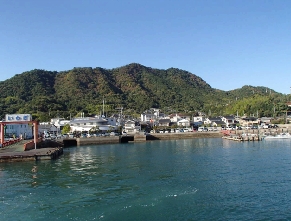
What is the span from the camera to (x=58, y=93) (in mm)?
132875

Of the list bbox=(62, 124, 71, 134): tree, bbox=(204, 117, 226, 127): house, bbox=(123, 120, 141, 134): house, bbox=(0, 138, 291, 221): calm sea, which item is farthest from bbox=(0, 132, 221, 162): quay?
bbox=(204, 117, 226, 127): house

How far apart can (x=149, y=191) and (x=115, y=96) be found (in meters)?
125

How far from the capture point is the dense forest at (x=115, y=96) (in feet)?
339

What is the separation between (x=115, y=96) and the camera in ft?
467

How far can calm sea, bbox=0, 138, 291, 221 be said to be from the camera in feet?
48.7

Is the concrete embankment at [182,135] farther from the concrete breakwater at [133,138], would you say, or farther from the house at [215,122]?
the house at [215,122]

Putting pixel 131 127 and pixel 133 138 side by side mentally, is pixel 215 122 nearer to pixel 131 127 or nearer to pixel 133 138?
pixel 131 127

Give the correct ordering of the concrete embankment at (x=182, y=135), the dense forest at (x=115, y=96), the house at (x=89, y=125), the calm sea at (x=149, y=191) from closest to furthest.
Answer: the calm sea at (x=149, y=191) → the concrete embankment at (x=182, y=135) → the house at (x=89, y=125) → the dense forest at (x=115, y=96)

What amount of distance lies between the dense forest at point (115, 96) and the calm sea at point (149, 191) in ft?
223

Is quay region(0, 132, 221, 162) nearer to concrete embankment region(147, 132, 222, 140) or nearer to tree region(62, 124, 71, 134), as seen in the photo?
concrete embankment region(147, 132, 222, 140)

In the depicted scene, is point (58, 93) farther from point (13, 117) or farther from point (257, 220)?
point (257, 220)

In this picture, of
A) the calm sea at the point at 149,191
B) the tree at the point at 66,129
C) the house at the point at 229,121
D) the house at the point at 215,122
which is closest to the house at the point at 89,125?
the tree at the point at 66,129

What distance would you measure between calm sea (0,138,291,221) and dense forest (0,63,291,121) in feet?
223

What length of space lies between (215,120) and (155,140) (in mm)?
32290
